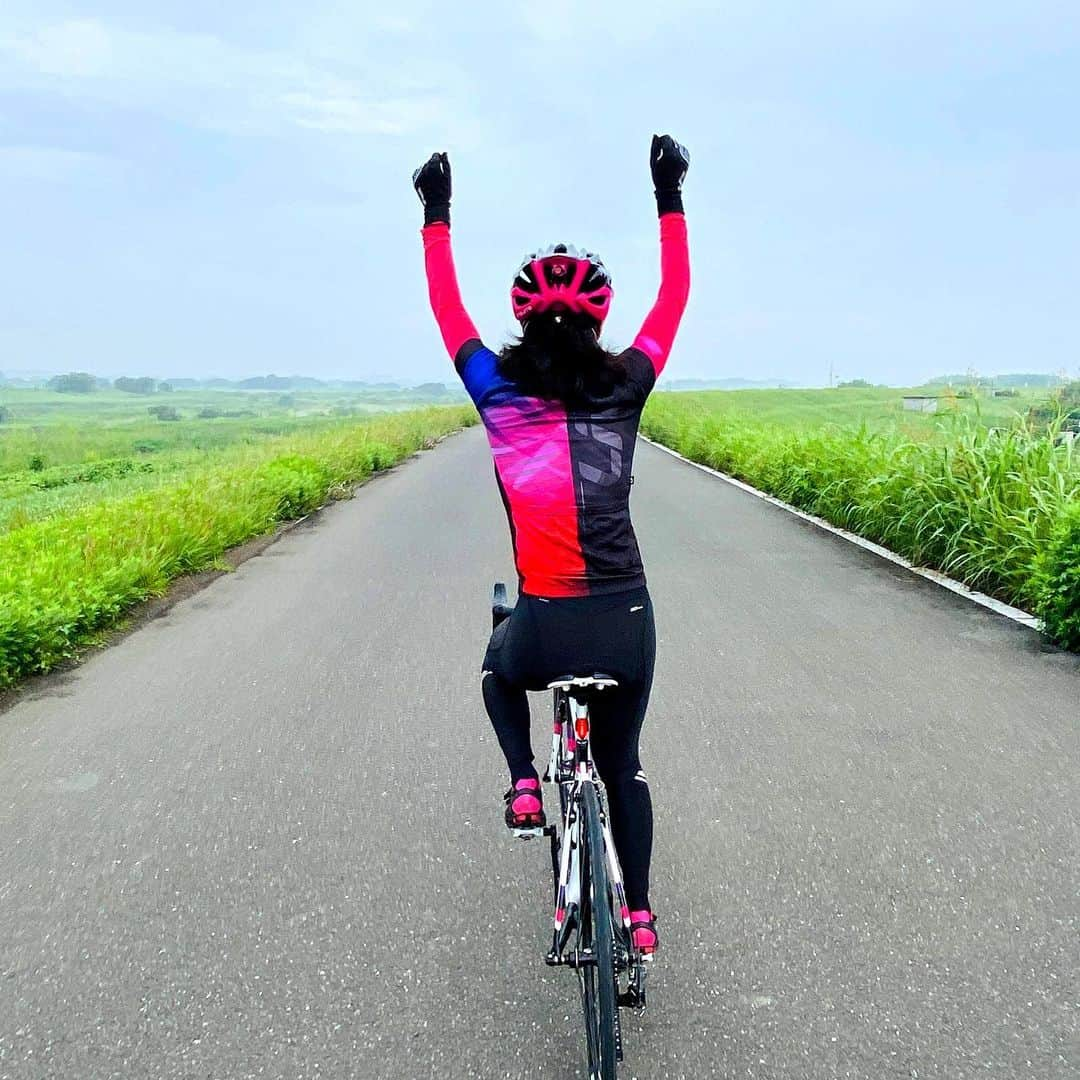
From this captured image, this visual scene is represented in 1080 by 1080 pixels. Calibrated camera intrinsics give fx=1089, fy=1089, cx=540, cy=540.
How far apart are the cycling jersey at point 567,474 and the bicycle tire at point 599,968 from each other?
0.59 metres

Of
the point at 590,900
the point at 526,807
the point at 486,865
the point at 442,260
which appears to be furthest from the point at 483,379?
the point at 486,865

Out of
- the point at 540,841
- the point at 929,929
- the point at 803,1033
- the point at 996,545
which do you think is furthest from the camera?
the point at 996,545

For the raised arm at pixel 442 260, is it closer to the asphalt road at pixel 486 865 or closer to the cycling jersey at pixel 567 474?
the cycling jersey at pixel 567 474

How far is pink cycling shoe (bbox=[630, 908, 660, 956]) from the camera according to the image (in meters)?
2.73

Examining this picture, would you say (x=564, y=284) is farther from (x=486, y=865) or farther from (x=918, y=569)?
(x=918, y=569)

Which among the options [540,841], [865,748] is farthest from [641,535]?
[540,841]

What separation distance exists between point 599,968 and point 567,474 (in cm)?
114

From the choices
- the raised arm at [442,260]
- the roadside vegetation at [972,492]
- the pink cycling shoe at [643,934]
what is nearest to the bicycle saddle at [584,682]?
the pink cycling shoe at [643,934]

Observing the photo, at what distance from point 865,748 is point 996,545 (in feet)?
14.7

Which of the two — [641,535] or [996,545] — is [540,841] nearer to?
[996,545]

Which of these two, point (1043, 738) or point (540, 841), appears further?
point (1043, 738)

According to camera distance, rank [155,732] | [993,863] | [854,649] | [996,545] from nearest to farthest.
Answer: [993,863], [155,732], [854,649], [996,545]

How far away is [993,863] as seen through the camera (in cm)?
383

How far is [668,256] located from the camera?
9.99 feet
